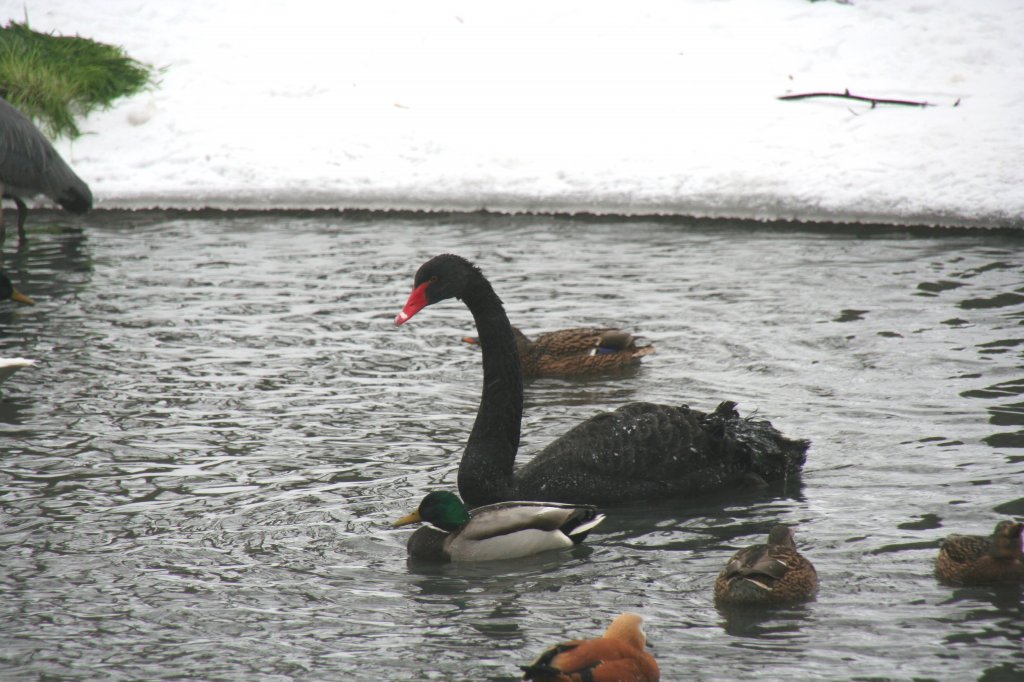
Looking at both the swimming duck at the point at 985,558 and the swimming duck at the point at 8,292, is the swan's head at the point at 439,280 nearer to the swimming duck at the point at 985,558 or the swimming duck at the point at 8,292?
the swimming duck at the point at 985,558

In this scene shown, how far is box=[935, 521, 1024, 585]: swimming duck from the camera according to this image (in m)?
5.51

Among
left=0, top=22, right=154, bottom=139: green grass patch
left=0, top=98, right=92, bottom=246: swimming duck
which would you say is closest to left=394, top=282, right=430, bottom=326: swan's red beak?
left=0, top=98, right=92, bottom=246: swimming duck

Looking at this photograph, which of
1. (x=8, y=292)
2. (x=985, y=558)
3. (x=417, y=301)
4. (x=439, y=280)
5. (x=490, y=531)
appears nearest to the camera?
(x=985, y=558)

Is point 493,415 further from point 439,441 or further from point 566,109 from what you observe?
point 566,109

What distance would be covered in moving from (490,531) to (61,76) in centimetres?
1196

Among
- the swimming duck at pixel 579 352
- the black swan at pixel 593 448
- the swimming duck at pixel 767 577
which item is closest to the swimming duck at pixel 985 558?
the swimming duck at pixel 767 577

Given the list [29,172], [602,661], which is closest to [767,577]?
[602,661]

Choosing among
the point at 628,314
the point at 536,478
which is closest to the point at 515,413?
the point at 536,478

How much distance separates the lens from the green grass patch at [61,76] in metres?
15.8

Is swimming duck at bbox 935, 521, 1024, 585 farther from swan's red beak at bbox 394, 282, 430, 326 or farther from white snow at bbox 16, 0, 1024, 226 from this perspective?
white snow at bbox 16, 0, 1024, 226

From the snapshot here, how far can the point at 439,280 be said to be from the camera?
6891mm

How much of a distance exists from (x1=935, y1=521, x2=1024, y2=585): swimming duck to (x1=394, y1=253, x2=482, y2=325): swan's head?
8.95 feet

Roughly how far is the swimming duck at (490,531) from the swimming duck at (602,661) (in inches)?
54.9

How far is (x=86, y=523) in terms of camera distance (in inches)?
258
